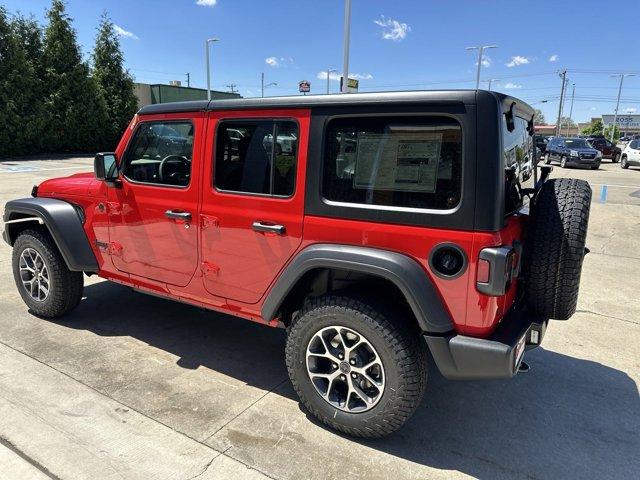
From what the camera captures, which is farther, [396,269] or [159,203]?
[159,203]

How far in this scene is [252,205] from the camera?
2.86 metres

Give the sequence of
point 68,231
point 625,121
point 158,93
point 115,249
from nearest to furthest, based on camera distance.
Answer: point 115,249
point 68,231
point 158,93
point 625,121

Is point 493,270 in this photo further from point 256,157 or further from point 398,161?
point 256,157

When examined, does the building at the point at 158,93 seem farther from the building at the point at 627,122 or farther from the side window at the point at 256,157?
the building at the point at 627,122

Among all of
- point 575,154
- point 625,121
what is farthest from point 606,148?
point 625,121

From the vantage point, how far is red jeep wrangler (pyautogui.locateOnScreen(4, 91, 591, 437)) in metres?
2.26

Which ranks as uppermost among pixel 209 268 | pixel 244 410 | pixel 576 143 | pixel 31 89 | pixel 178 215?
pixel 31 89

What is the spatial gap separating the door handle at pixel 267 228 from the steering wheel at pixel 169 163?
0.74 metres

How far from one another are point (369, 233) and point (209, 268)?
3.99ft

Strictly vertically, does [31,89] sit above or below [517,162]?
above

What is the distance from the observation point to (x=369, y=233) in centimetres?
246

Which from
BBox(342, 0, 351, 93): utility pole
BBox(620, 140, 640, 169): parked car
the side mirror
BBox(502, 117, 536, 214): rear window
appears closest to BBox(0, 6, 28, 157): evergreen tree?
BBox(342, 0, 351, 93): utility pole

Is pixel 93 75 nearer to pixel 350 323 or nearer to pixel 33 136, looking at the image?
pixel 33 136

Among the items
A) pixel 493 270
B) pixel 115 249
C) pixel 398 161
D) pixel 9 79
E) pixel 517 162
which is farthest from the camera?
pixel 9 79
